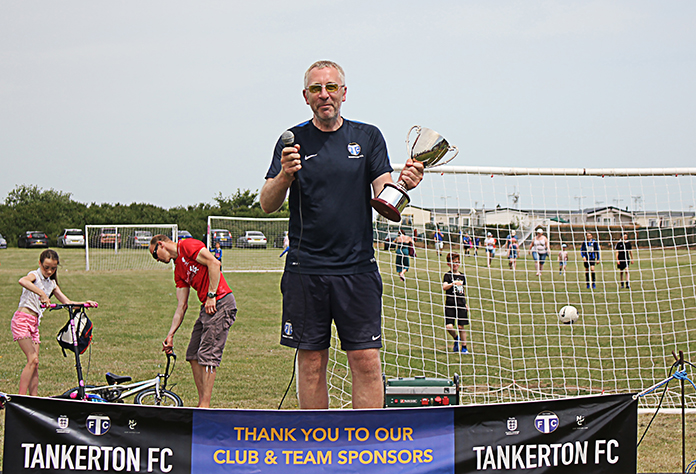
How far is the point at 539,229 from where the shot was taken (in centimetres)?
991

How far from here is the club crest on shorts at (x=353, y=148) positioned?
301 cm

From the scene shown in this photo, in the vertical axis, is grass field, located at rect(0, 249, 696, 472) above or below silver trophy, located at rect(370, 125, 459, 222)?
below

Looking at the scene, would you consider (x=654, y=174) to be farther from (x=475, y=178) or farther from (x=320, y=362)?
(x=320, y=362)

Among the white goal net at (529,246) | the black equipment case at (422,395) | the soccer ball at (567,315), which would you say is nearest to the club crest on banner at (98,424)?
the black equipment case at (422,395)

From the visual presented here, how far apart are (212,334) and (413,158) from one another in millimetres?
3204

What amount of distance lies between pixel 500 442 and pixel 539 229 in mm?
7521

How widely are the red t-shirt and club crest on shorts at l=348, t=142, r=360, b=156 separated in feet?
9.65

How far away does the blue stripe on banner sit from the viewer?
109 inches

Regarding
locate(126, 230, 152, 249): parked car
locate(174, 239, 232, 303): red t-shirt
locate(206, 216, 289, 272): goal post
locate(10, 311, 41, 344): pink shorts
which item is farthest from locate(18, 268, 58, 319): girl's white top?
locate(126, 230, 152, 249): parked car

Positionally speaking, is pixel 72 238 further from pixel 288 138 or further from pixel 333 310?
pixel 288 138

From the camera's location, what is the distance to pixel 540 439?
286 centimetres

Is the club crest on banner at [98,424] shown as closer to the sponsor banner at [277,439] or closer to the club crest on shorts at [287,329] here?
the sponsor banner at [277,439]

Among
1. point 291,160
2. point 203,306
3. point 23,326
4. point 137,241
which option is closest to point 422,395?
point 203,306

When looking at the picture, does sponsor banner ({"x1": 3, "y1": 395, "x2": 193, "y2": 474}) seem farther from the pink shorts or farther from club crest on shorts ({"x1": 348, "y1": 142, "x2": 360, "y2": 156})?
the pink shorts
